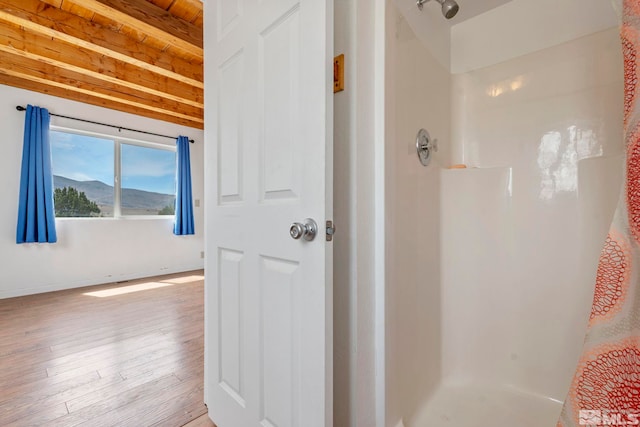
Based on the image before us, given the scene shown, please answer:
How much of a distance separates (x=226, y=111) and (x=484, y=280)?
61.0 inches

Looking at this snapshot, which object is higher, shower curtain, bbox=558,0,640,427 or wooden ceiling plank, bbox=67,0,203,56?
wooden ceiling plank, bbox=67,0,203,56

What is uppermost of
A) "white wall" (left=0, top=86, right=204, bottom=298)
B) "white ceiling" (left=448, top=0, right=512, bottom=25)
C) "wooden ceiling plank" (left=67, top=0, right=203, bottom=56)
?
"wooden ceiling plank" (left=67, top=0, right=203, bottom=56)

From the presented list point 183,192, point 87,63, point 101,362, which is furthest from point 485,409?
point 183,192

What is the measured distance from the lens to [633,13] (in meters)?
0.61

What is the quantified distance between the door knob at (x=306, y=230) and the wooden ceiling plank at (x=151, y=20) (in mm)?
2354

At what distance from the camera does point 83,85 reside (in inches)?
122

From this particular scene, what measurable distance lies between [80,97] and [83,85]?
1.51ft

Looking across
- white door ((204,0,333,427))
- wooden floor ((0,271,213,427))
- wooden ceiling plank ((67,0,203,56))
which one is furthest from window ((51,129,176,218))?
white door ((204,0,333,427))

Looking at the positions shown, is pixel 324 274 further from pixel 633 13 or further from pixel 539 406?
pixel 539 406

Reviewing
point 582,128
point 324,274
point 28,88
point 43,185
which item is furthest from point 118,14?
point 582,128

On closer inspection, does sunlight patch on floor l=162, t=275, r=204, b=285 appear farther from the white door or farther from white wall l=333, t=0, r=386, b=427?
white wall l=333, t=0, r=386, b=427

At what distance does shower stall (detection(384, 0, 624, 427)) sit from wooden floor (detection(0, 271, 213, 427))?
1.20 m

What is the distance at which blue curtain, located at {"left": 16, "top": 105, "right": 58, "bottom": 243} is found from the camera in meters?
3.06

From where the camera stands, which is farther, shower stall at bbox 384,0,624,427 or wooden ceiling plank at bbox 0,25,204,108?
wooden ceiling plank at bbox 0,25,204,108
